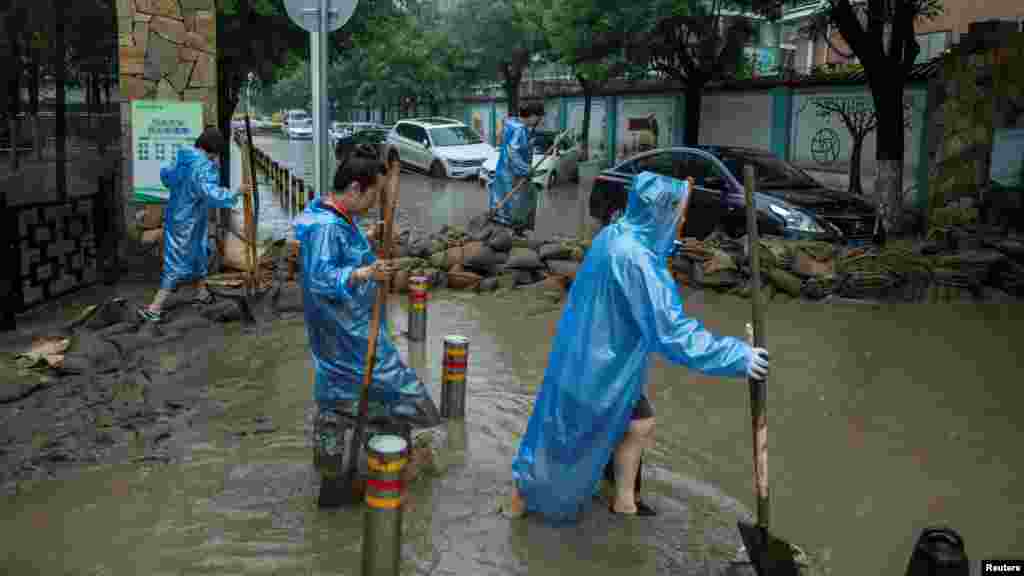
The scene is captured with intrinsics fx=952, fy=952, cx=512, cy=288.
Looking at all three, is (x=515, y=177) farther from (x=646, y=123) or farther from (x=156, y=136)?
(x=646, y=123)

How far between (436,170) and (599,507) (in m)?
20.2

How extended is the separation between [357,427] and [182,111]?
6.11 metres

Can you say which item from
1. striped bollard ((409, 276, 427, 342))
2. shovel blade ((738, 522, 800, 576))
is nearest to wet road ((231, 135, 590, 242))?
striped bollard ((409, 276, 427, 342))

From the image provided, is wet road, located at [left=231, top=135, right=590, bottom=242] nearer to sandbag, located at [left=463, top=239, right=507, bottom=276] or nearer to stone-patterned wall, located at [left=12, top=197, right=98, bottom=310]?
sandbag, located at [left=463, top=239, right=507, bottom=276]

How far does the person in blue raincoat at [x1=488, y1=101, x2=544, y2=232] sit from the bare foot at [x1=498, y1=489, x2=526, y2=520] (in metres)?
7.41

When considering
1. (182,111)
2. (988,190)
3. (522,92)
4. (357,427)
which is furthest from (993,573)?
(522,92)

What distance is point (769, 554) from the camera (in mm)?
3504

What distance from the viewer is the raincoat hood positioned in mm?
3914

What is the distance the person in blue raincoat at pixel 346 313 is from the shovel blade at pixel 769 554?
161cm

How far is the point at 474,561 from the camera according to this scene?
158 inches

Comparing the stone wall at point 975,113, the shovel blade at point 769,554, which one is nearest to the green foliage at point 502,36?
the stone wall at point 975,113

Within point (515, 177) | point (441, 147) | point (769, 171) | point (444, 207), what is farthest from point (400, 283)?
point (441, 147)

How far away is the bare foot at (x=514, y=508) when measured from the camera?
432cm

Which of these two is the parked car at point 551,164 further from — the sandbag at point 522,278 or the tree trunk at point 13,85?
the sandbag at point 522,278
